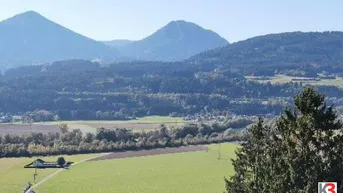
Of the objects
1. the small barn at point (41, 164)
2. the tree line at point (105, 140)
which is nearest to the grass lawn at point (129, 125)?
the tree line at point (105, 140)

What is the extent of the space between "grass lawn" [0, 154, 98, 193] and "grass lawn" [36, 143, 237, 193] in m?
2.45

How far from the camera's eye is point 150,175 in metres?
67.6

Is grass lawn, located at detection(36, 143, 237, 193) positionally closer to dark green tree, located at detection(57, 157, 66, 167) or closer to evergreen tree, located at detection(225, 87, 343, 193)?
dark green tree, located at detection(57, 157, 66, 167)

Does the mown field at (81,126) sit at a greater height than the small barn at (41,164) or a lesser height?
greater

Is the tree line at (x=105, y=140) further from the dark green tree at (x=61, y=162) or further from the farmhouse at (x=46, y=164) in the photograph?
the dark green tree at (x=61, y=162)

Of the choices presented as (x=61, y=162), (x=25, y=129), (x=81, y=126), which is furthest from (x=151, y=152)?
(x=81, y=126)

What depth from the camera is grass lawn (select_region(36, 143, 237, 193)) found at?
5897cm

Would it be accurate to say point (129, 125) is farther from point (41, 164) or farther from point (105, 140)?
point (41, 164)

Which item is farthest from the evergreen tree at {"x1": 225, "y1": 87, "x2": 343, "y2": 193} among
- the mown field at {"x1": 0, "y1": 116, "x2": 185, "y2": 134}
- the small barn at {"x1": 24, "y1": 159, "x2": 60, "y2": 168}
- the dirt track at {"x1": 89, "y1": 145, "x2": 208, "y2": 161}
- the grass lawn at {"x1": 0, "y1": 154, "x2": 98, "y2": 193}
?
the mown field at {"x1": 0, "y1": 116, "x2": 185, "y2": 134}

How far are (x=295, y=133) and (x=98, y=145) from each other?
71.4 metres

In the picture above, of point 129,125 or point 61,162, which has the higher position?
point 129,125

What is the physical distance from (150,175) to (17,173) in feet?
52.9

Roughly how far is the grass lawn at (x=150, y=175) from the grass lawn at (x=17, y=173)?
245cm

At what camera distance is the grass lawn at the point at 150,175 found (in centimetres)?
5897
